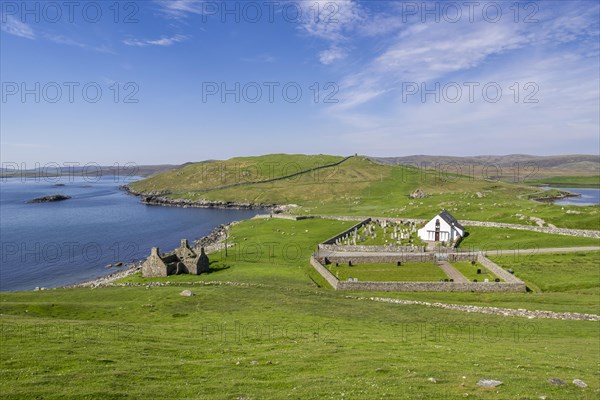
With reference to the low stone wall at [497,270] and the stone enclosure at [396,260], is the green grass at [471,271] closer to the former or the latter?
the low stone wall at [497,270]

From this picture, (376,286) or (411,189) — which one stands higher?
(411,189)

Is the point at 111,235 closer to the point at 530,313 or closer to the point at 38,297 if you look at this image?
the point at 38,297

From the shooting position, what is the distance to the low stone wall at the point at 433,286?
159 feet

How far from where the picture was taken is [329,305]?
4150 cm

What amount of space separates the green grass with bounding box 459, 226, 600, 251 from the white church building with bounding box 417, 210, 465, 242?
7.09ft

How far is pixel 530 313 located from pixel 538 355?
15.6 m

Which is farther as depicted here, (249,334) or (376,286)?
(376,286)

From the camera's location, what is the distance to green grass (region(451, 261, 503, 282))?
53562 millimetres

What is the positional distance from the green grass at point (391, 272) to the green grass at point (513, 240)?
14.2 meters

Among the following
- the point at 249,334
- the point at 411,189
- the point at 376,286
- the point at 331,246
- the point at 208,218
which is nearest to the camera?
the point at 249,334

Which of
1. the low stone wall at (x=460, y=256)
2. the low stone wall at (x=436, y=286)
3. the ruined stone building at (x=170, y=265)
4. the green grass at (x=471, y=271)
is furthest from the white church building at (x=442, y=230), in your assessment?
the ruined stone building at (x=170, y=265)

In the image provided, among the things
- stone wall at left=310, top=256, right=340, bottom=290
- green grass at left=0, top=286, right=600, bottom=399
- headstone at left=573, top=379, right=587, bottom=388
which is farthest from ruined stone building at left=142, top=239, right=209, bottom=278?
headstone at left=573, top=379, right=587, bottom=388

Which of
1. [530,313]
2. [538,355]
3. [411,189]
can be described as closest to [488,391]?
[538,355]

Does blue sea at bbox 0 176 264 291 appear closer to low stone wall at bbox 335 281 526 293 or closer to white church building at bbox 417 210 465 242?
low stone wall at bbox 335 281 526 293
